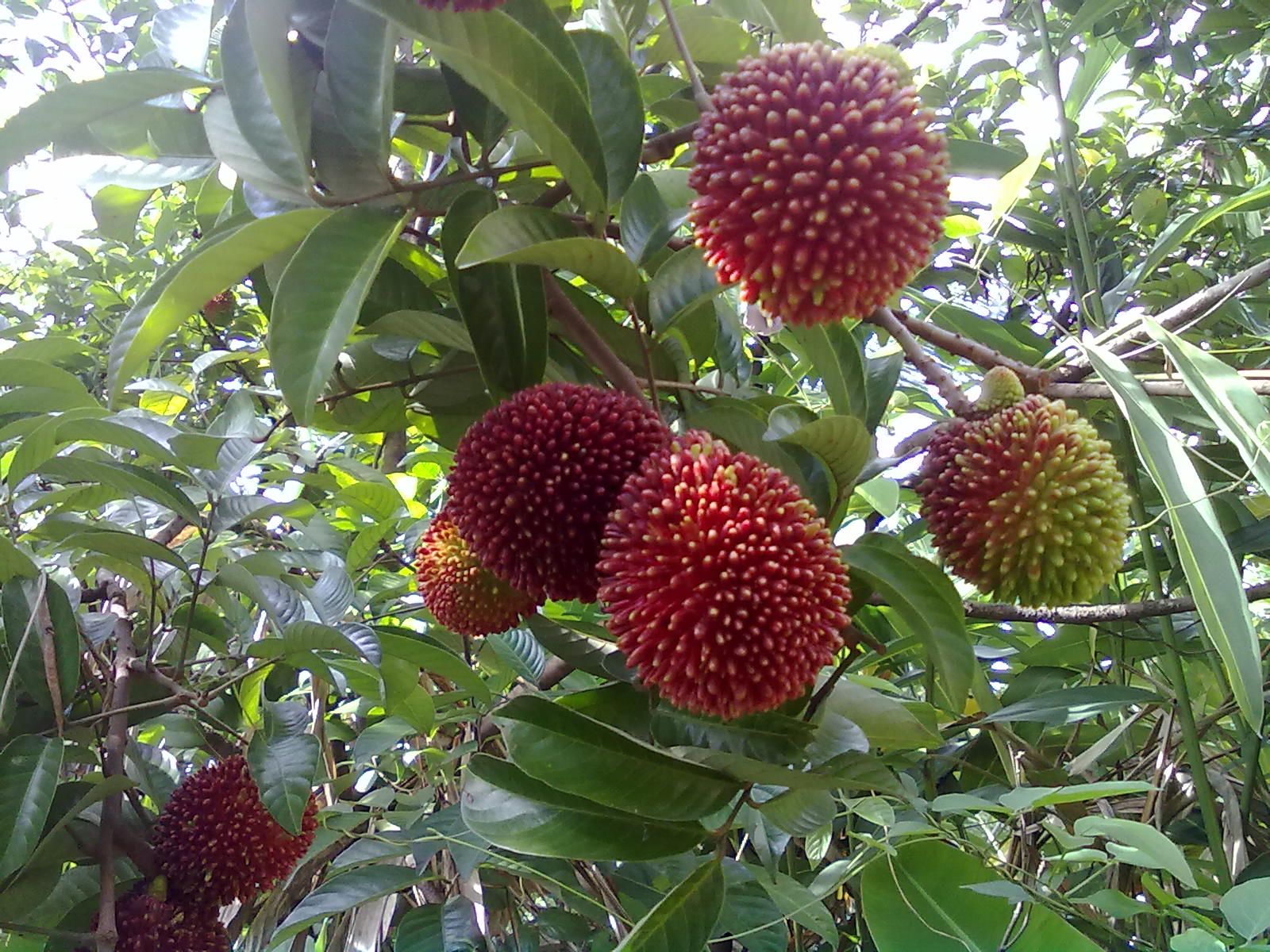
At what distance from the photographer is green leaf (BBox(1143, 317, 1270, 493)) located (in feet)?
2.29

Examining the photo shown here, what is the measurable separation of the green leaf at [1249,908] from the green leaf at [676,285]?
648 mm

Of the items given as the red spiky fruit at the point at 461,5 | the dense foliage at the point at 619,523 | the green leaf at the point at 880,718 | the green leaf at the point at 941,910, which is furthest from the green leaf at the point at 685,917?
the red spiky fruit at the point at 461,5

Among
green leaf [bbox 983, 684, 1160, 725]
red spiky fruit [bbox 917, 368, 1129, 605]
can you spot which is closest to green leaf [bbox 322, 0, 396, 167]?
red spiky fruit [bbox 917, 368, 1129, 605]

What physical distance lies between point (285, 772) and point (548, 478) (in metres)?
0.56

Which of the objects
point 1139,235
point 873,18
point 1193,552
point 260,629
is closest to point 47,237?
point 260,629

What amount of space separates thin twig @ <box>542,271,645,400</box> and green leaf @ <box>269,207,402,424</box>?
0.75 ft

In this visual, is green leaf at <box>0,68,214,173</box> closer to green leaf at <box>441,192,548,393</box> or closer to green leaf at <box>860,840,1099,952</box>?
green leaf at <box>441,192,548,393</box>

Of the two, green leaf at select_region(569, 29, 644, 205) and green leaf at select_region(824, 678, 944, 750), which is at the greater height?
green leaf at select_region(569, 29, 644, 205)

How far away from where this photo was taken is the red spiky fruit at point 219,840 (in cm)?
110

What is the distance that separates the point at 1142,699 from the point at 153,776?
4.61ft

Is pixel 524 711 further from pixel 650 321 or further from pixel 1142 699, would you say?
pixel 1142 699

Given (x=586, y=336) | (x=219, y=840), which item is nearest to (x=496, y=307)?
(x=586, y=336)

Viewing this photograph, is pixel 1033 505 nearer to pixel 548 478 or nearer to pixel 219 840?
pixel 548 478

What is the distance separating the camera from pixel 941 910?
0.76 metres
